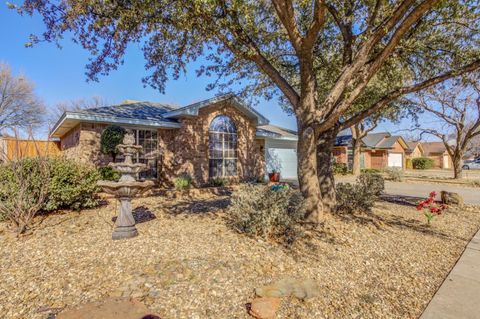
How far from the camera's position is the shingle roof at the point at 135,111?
1035 centimetres

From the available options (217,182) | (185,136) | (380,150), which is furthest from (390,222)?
(380,150)

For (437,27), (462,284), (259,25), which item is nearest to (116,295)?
(462,284)

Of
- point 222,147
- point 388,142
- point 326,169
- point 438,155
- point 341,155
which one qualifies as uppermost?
point 388,142

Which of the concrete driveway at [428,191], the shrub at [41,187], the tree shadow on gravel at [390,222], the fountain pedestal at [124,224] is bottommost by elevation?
the concrete driveway at [428,191]

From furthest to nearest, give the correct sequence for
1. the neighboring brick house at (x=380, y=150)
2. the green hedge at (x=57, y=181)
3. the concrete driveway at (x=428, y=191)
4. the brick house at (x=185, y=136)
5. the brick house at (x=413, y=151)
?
the brick house at (x=413, y=151)
the neighboring brick house at (x=380, y=150)
the concrete driveway at (x=428, y=191)
the brick house at (x=185, y=136)
the green hedge at (x=57, y=181)

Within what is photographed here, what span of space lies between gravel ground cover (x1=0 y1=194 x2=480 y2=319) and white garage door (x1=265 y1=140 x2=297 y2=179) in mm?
10701

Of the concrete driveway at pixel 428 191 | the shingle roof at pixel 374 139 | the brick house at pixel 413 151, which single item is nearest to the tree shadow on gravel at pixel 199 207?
the concrete driveway at pixel 428 191

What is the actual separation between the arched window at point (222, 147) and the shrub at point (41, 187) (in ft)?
20.4

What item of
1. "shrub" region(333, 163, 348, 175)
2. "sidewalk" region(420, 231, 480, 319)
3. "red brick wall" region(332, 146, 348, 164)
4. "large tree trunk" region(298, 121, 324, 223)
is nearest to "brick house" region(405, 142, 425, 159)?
"red brick wall" region(332, 146, 348, 164)

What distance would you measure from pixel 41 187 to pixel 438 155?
55251mm

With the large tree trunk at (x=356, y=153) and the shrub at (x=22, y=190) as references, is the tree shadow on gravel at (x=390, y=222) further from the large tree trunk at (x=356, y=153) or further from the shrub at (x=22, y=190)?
the large tree trunk at (x=356, y=153)

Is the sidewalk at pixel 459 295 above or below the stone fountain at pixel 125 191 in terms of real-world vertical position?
below

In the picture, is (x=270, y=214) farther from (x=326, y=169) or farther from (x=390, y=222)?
(x=390, y=222)

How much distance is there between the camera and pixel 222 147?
519 inches
